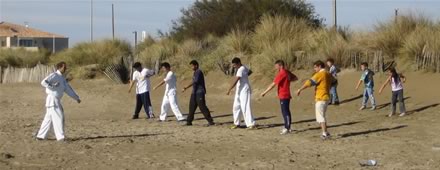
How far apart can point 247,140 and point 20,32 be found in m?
89.2

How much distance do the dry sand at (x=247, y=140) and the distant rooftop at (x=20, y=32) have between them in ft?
250

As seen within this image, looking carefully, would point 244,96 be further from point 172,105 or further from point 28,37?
point 28,37

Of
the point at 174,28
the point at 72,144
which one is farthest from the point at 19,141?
the point at 174,28

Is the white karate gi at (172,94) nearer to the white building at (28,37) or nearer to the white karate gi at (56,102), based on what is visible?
the white karate gi at (56,102)

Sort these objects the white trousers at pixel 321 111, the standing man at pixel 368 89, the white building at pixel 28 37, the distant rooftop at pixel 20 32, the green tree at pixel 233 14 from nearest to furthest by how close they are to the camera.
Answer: the white trousers at pixel 321 111 → the standing man at pixel 368 89 → the green tree at pixel 233 14 → the white building at pixel 28 37 → the distant rooftop at pixel 20 32

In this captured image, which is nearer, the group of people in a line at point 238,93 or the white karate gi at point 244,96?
the group of people in a line at point 238,93

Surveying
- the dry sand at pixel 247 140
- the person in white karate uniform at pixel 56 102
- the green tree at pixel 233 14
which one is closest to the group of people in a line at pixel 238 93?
the person in white karate uniform at pixel 56 102

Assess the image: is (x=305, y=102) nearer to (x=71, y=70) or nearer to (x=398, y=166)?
(x=398, y=166)

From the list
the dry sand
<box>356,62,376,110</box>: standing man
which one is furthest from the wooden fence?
<box>356,62,376,110</box>: standing man

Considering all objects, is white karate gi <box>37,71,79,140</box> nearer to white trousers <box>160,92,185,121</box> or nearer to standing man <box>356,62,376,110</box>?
white trousers <box>160,92,185,121</box>

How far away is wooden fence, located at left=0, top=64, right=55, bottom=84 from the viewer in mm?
39156

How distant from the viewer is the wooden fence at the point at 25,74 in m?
39.2

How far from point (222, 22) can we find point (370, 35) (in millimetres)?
14191

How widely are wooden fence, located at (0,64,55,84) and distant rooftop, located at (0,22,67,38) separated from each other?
183 feet
